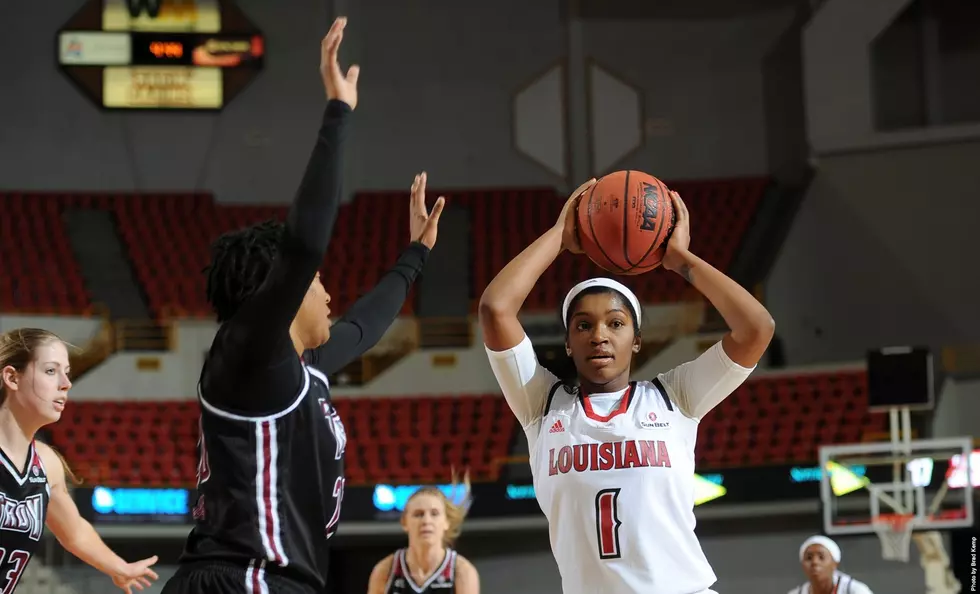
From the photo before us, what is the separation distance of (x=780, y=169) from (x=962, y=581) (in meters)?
6.70

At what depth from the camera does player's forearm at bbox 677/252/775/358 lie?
329 centimetres

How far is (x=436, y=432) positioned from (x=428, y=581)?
6.35m

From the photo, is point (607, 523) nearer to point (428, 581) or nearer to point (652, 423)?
point (652, 423)

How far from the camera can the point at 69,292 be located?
567 inches

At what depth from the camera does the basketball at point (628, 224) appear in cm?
363

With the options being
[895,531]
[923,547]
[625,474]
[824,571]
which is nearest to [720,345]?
[625,474]

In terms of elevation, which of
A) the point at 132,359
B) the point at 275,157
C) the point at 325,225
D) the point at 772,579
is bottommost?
the point at 772,579

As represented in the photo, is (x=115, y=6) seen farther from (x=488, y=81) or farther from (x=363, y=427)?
(x=363, y=427)

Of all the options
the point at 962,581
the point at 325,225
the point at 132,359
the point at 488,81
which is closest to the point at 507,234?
the point at 488,81

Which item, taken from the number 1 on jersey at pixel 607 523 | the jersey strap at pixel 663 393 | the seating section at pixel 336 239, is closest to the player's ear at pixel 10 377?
the number 1 on jersey at pixel 607 523

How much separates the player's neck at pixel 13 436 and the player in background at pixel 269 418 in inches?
58.5

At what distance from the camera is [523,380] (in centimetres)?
351

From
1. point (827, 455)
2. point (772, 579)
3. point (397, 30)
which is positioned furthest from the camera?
point (397, 30)

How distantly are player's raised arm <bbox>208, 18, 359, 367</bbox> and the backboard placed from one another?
849 centimetres
